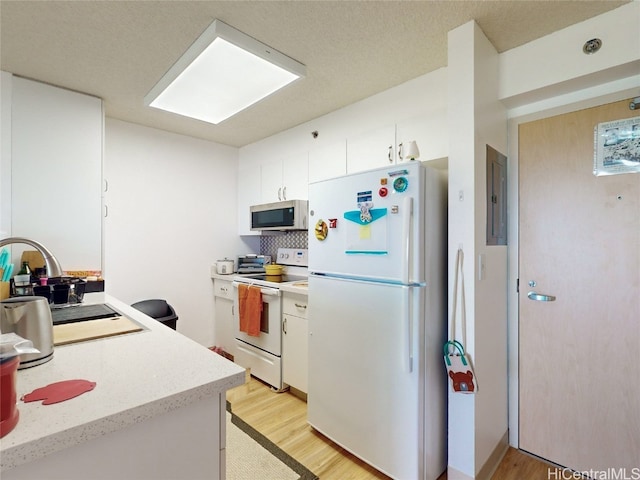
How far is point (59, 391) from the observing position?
761 millimetres

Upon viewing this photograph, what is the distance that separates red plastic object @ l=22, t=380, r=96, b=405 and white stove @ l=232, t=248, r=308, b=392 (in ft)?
6.22

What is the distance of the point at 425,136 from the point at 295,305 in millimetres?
1580

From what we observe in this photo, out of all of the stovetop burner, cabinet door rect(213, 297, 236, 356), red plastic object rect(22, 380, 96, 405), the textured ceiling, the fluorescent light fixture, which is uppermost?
the textured ceiling

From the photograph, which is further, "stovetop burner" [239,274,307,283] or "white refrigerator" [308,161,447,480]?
"stovetop burner" [239,274,307,283]

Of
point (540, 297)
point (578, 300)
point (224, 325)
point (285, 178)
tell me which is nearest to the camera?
point (578, 300)

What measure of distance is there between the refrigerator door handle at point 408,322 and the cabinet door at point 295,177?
160cm

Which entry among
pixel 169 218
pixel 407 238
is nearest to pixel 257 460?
pixel 407 238

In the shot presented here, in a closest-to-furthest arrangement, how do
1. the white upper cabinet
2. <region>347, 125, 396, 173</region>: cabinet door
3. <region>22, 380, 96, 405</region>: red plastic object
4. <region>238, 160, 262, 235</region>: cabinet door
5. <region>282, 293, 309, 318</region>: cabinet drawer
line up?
<region>22, 380, 96, 405</region>: red plastic object
<region>347, 125, 396, 173</region>: cabinet door
<region>282, 293, 309, 318</region>: cabinet drawer
the white upper cabinet
<region>238, 160, 262, 235</region>: cabinet door

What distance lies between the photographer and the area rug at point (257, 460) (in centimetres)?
173

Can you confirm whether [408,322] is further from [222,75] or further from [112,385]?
[222,75]

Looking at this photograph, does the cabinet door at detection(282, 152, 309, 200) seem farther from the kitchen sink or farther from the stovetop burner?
the kitchen sink

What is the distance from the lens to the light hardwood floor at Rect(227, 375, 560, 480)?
176cm

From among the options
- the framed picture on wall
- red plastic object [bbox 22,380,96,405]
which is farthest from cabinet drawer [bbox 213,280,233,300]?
the framed picture on wall

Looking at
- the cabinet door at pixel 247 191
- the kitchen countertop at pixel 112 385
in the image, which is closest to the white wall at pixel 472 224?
the kitchen countertop at pixel 112 385
